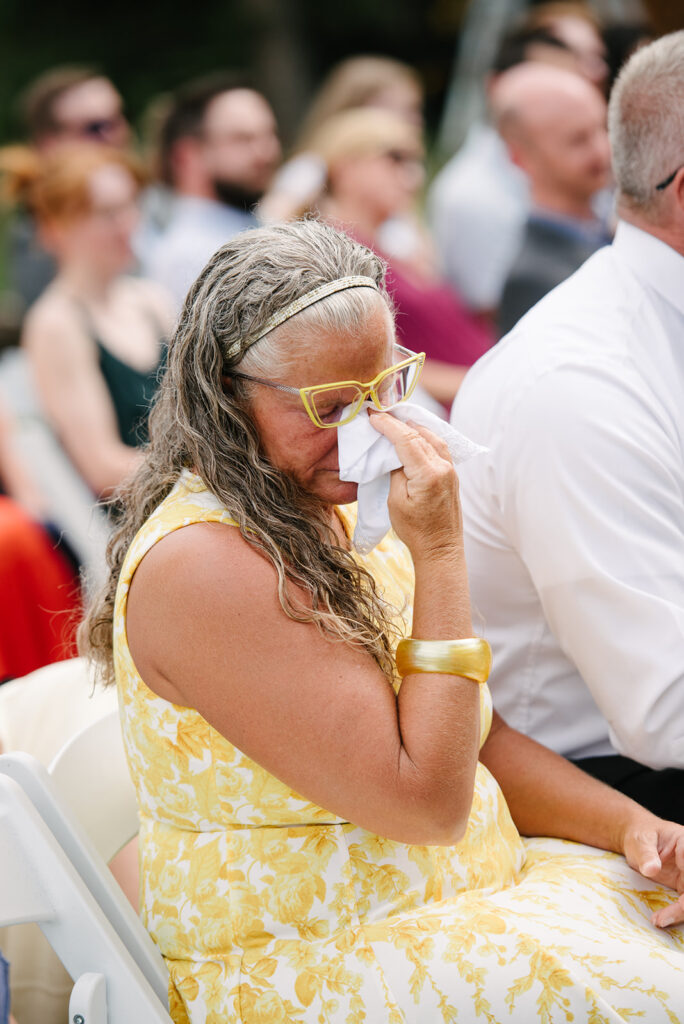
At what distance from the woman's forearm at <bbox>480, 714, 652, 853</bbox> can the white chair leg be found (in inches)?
32.3

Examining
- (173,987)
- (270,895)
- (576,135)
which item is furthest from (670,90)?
(576,135)

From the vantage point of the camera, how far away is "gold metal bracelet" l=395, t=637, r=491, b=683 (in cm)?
160

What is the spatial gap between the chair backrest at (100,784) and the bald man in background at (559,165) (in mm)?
2685

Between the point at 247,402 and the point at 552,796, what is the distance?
89 cm

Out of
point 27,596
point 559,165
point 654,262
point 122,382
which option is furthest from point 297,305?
point 559,165

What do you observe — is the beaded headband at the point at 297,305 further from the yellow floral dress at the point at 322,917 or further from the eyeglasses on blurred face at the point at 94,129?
the eyeglasses on blurred face at the point at 94,129

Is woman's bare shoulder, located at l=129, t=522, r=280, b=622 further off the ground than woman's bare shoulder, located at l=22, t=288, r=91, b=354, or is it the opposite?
woman's bare shoulder, located at l=129, t=522, r=280, b=622

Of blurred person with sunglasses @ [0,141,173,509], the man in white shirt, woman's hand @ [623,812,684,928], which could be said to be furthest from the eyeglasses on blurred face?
woman's hand @ [623,812,684,928]

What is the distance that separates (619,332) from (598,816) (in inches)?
34.2

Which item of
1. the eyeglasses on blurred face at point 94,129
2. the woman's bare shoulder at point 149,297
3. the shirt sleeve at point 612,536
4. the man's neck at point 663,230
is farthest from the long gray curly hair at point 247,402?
the eyeglasses on blurred face at point 94,129

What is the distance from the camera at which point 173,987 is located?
1699 millimetres

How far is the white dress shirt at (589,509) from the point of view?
6.27 ft

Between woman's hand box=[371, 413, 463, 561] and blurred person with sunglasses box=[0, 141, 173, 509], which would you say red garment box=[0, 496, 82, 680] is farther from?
woman's hand box=[371, 413, 463, 561]

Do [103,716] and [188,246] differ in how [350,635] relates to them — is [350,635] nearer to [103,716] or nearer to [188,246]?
[103,716]
